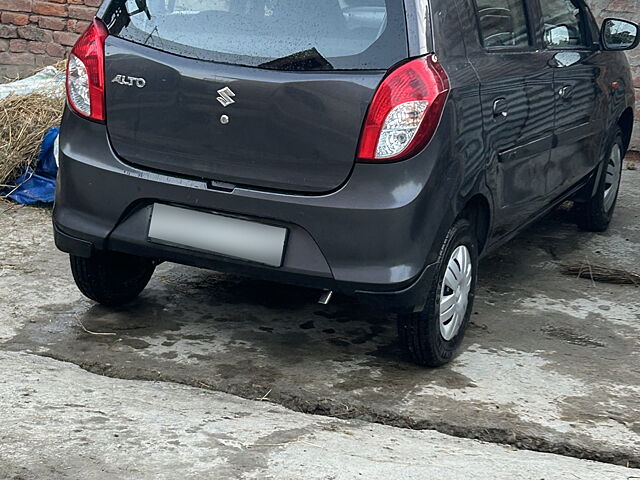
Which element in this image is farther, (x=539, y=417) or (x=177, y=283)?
(x=177, y=283)

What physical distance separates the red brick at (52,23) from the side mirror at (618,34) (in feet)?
15.7

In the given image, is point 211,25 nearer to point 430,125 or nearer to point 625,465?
point 430,125

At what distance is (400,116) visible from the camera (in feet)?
11.6

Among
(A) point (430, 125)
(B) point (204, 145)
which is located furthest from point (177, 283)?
(A) point (430, 125)

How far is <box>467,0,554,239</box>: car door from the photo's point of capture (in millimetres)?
4102

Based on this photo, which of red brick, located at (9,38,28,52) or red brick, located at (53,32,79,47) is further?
red brick, located at (9,38,28,52)

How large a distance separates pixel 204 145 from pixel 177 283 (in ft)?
4.44

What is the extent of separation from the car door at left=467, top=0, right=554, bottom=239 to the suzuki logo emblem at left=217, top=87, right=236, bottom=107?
0.96m

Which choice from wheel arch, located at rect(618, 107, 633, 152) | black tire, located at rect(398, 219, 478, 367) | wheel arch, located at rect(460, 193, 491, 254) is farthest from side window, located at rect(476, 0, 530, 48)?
wheel arch, located at rect(618, 107, 633, 152)

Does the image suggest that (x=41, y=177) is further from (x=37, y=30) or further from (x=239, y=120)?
(x=37, y=30)

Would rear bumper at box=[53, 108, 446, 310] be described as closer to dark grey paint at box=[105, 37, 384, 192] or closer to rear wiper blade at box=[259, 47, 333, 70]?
dark grey paint at box=[105, 37, 384, 192]

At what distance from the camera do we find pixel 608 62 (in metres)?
5.89

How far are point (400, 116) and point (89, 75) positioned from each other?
3.81 ft

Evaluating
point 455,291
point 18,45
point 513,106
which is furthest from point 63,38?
point 455,291
